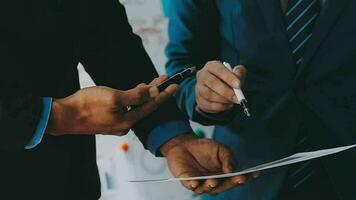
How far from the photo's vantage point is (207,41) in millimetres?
1033

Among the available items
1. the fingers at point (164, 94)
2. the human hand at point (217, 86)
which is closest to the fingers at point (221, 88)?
the human hand at point (217, 86)

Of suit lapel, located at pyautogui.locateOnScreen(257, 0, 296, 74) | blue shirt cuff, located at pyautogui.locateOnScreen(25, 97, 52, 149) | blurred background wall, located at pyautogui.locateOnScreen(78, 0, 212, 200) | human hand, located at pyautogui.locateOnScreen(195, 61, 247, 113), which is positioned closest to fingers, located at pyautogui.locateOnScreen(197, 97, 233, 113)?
human hand, located at pyautogui.locateOnScreen(195, 61, 247, 113)

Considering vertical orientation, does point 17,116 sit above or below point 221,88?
above

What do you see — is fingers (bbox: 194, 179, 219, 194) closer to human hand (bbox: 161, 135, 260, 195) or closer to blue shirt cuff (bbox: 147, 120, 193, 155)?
human hand (bbox: 161, 135, 260, 195)

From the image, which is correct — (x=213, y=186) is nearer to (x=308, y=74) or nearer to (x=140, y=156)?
(x=308, y=74)

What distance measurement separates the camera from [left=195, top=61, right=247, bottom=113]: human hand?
80 cm

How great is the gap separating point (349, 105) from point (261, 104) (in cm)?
15

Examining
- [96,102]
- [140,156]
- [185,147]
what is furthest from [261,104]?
[140,156]

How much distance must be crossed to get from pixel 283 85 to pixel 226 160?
0.23 m

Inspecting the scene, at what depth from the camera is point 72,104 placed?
68cm

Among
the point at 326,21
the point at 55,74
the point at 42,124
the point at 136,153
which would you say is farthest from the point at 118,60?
the point at 136,153

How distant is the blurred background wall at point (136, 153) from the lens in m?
1.36

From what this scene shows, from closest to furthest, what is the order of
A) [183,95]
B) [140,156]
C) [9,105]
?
[9,105]
[183,95]
[140,156]

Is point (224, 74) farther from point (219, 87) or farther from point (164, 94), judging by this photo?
point (164, 94)
